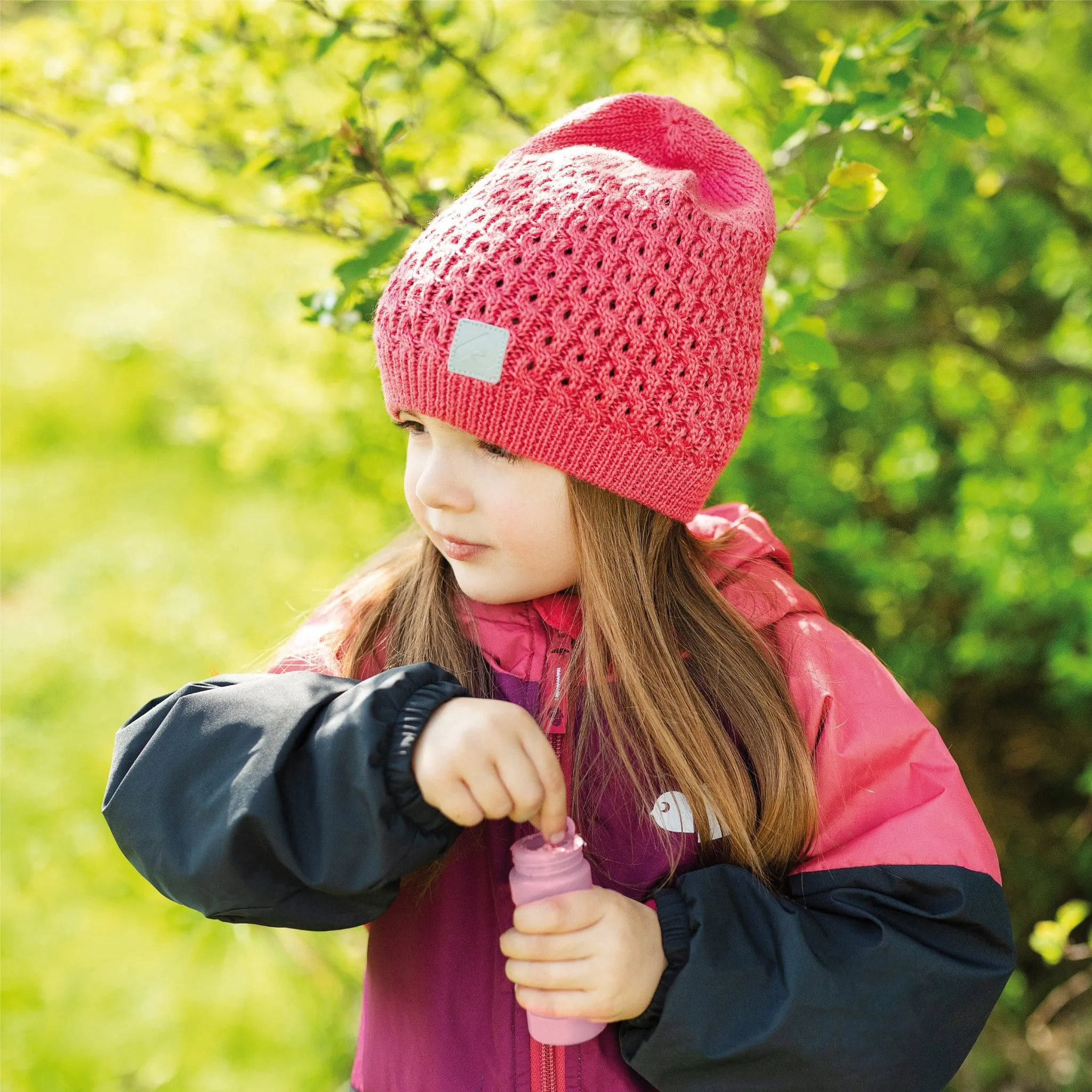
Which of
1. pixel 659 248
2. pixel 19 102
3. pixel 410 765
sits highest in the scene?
pixel 659 248

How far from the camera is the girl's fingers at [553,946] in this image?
138 centimetres

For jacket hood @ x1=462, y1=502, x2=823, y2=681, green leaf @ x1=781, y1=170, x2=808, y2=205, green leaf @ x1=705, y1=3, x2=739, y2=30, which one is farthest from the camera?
green leaf @ x1=705, y1=3, x2=739, y2=30

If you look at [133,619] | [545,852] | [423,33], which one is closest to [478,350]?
[545,852]

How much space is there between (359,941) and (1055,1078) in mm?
2106

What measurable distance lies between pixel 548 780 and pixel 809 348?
1116 millimetres

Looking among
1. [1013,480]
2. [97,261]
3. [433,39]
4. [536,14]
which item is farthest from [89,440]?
[1013,480]

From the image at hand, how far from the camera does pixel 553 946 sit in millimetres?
1379

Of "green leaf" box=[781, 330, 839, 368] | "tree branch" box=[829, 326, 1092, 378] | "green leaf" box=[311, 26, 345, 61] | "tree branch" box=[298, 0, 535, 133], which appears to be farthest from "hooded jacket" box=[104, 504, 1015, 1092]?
"tree branch" box=[829, 326, 1092, 378]

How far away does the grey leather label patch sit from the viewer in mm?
1537

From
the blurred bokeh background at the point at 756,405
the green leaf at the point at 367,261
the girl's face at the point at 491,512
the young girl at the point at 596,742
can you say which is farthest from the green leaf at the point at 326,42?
the girl's face at the point at 491,512

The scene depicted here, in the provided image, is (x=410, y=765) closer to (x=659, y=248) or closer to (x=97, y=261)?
(x=659, y=248)

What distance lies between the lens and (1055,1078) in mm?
2873

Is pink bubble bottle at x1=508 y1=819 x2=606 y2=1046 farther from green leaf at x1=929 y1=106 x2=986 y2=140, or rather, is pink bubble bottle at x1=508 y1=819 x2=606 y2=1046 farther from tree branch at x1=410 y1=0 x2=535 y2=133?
tree branch at x1=410 y1=0 x2=535 y2=133

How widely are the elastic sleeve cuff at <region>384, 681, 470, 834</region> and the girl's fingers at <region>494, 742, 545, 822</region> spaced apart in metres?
0.10
